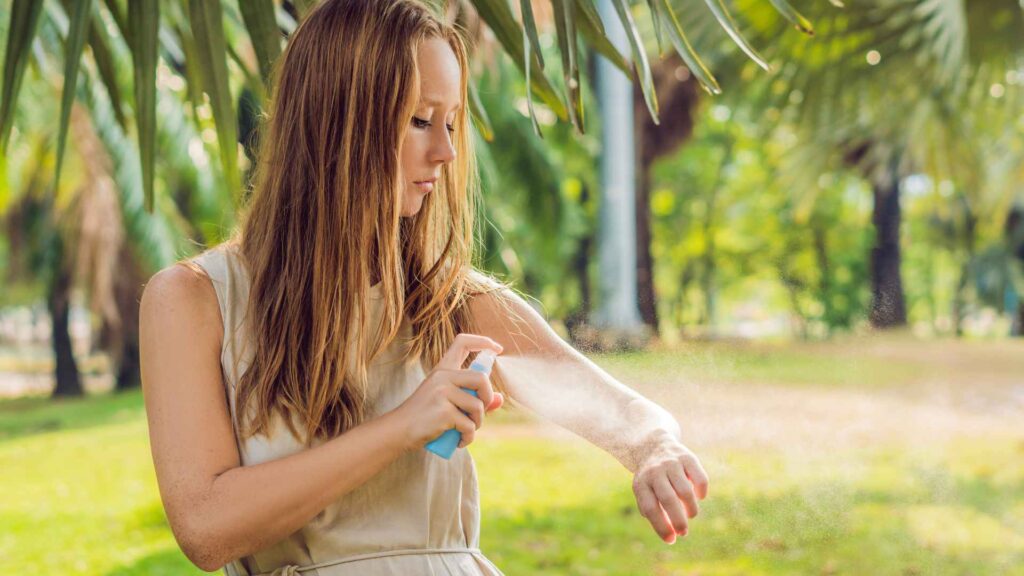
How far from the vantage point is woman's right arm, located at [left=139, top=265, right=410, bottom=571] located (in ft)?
3.73

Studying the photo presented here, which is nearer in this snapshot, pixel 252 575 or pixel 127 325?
pixel 252 575

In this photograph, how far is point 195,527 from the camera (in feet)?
3.79

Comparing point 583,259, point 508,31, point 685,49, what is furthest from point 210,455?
point 583,259

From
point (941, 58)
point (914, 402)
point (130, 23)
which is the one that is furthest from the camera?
point (914, 402)

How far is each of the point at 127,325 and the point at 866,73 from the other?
10503mm

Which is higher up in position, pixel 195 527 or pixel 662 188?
pixel 195 527

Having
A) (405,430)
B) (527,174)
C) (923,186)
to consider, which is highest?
(405,430)

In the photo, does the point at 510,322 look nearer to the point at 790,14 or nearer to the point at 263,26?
the point at 790,14

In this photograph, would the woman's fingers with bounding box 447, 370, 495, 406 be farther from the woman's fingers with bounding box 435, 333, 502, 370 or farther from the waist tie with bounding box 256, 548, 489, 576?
the waist tie with bounding box 256, 548, 489, 576

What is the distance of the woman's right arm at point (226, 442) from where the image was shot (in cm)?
113

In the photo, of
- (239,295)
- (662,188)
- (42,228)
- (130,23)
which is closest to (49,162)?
(42,228)

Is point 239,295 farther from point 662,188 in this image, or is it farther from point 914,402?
point 662,188

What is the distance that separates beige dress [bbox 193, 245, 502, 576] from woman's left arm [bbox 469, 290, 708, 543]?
0.14m

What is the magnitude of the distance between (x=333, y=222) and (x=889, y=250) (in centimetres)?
1622
